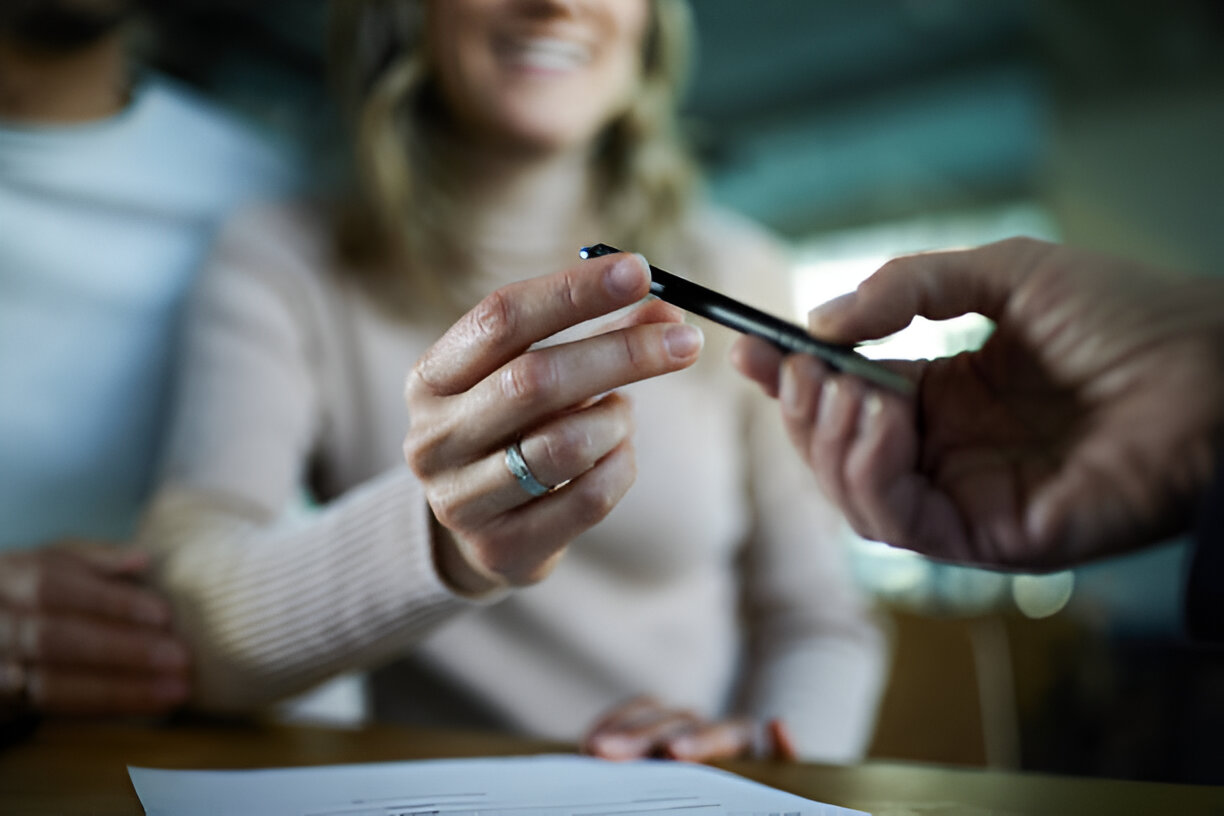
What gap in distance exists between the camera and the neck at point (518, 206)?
33 cm

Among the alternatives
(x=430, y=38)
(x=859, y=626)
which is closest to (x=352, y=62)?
(x=430, y=38)

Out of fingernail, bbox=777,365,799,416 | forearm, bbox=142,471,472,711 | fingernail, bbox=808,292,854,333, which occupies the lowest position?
forearm, bbox=142,471,472,711

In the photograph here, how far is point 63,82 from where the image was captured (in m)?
0.49

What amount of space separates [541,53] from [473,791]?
0.85 ft

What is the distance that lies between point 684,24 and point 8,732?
0.45 metres

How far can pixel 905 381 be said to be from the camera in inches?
10.2

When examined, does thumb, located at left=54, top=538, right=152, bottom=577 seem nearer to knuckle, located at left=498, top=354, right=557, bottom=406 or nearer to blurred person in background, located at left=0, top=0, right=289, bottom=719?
blurred person in background, located at left=0, top=0, right=289, bottom=719

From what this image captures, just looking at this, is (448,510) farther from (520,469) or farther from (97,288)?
(97,288)

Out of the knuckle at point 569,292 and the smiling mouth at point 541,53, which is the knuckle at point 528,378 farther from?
the smiling mouth at point 541,53

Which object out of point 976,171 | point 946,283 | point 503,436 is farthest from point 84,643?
point 976,171

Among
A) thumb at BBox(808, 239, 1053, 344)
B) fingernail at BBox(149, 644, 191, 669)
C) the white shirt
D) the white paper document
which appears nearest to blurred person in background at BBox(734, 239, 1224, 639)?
thumb at BBox(808, 239, 1053, 344)

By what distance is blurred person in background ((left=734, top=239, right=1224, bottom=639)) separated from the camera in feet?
0.76

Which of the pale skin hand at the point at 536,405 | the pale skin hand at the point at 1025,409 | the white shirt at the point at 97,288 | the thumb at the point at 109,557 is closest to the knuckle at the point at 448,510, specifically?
the pale skin hand at the point at 536,405

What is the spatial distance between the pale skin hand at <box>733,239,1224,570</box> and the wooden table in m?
0.07
